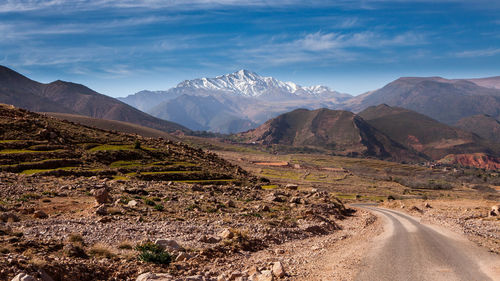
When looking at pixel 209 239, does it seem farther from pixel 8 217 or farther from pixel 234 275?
pixel 8 217

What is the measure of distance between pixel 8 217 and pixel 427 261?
1969 cm

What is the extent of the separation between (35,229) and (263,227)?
1247 centimetres

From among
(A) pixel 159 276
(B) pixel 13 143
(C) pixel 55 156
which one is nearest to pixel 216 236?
(A) pixel 159 276

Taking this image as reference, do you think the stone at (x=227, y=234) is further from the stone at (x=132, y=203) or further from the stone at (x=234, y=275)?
the stone at (x=132, y=203)

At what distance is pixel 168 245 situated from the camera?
13930mm

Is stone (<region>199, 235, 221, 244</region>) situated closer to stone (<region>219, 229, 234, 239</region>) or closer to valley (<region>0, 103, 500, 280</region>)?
valley (<region>0, 103, 500, 280</region>)

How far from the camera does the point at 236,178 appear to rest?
46562mm

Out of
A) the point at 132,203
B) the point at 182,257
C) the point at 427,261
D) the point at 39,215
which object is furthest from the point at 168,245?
the point at 427,261

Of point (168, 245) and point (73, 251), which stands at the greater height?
point (73, 251)

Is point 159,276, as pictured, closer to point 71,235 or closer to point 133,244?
point 133,244

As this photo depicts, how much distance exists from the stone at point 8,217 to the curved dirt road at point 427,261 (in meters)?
15.8

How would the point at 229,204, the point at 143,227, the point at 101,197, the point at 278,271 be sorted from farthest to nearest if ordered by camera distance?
the point at 229,204, the point at 101,197, the point at 143,227, the point at 278,271

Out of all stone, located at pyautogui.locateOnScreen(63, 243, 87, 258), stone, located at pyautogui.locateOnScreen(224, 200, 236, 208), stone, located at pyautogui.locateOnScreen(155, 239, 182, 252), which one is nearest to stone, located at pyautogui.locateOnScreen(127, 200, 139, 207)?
stone, located at pyautogui.locateOnScreen(155, 239, 182, 252)

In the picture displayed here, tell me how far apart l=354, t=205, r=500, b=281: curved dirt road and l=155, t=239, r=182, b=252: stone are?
7702mm
